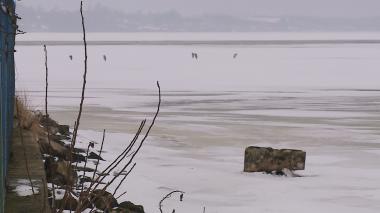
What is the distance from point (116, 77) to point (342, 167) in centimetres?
2523

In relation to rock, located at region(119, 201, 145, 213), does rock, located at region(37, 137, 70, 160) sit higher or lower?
higher

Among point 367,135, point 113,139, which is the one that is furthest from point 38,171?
point 367,135

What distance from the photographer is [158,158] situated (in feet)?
34.5

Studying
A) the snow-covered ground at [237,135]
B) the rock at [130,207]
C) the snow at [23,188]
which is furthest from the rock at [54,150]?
the snow at [23,188]

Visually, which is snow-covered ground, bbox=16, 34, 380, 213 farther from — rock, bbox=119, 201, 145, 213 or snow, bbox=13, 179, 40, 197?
snow, bbox=13, 179, 40, 197

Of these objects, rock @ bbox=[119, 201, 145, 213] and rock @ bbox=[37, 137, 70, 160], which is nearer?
rock @ bbox=[119, 201, 145, 213]

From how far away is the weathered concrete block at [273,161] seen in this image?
30.5ft

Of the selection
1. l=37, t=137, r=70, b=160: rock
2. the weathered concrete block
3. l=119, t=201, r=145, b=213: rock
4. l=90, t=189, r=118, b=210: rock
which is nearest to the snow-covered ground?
the weathered concrete block

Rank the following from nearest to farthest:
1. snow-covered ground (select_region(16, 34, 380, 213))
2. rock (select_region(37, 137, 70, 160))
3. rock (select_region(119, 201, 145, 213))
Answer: rock (select_region(119, 201, 145, 213))
snow-covered ground (select_region(16, 34, 380, 213))
rock (select_region(37, 137, 70, 160))

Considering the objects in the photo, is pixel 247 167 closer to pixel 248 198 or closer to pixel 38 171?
pixel 248 198

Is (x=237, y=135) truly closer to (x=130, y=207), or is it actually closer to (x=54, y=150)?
(x=54, y=150)

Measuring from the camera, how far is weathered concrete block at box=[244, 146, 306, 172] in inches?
366

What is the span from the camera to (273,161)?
9.31 meters

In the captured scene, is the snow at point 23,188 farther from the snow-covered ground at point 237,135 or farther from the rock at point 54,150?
the rock at point 54,150
